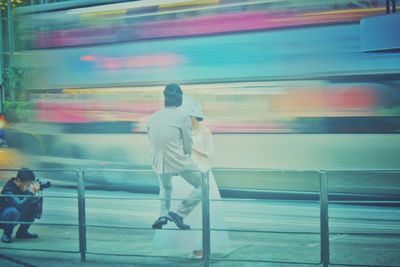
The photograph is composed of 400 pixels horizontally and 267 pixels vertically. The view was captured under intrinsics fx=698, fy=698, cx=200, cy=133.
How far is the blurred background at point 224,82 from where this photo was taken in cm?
1021

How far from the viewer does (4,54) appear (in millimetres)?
50969

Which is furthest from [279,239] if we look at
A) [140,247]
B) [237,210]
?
[237,210]

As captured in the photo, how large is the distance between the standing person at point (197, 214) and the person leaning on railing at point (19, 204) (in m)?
1.84

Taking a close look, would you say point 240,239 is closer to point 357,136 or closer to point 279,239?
point 279,239

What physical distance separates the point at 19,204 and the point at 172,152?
90.8 inches

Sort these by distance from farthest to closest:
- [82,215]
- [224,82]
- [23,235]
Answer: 1. [224,82]
2. [23,235]
3. [82,215]

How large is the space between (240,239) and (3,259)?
8.81 feet

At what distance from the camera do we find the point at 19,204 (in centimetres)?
823

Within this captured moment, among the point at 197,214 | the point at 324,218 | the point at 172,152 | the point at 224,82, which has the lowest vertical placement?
the point at 324,218

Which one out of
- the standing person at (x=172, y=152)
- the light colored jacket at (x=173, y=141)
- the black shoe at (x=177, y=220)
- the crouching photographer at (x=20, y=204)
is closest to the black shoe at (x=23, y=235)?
the crouching photographer at (x=20, y=204)

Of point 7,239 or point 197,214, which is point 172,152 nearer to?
point 197,214

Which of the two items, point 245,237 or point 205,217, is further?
point 245,237

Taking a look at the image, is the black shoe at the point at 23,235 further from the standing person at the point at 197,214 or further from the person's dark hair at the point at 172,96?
the person's dark hair at the point at 172,96

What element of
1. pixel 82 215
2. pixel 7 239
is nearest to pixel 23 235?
pixel 7 239
